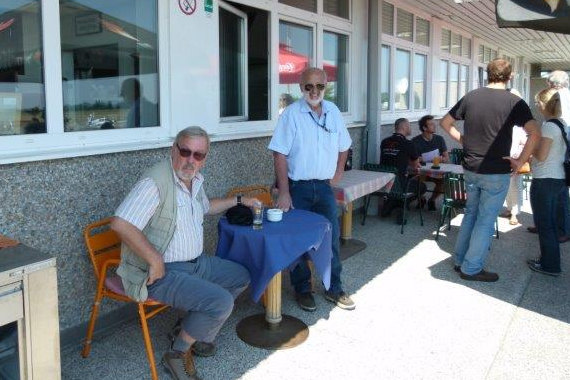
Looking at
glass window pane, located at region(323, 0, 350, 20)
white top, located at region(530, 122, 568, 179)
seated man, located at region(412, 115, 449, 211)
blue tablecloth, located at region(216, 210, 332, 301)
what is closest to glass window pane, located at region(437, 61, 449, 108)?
seated man, located at region(412, 115, 449, 211)

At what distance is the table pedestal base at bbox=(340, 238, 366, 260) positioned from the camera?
4821mm

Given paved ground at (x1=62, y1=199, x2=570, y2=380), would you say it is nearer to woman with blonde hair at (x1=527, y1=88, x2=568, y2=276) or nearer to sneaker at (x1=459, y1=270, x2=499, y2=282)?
sneaker at (x1=459, y1=270, x2=499, y2=282)

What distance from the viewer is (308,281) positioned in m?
3.64

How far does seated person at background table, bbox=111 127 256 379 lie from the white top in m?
2.88

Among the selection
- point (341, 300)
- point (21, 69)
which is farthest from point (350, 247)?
point (21, 69)

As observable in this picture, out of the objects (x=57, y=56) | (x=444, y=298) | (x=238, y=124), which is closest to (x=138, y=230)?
(x=57, y=56)

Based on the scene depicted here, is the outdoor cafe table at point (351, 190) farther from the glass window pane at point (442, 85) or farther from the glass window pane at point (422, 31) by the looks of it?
the glass window pane at point (442, 85)

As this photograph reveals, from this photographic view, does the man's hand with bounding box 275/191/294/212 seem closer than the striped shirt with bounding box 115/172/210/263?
No

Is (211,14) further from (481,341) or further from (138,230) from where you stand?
(481,341)

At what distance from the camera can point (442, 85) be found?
9.78 m

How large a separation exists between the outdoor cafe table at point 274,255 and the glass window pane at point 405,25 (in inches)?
195

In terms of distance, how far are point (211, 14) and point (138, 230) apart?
1.96 m

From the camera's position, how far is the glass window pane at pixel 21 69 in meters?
2.59

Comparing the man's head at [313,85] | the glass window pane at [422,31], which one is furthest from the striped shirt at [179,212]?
the glass window pane at [422,31]
